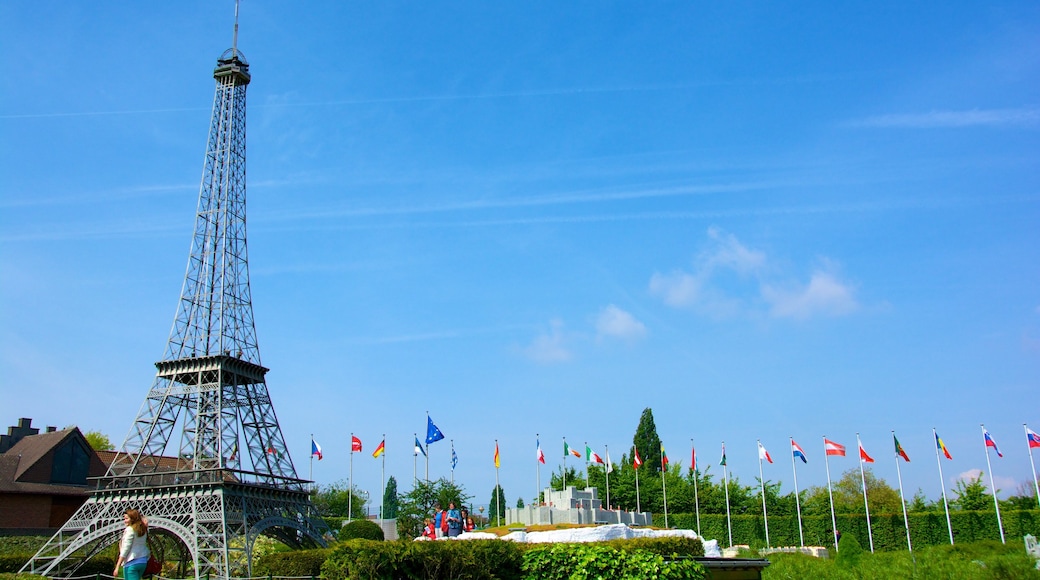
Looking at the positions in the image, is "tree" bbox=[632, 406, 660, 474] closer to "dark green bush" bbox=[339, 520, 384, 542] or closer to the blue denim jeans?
"dark green bush" bbox=[339, 520, 384, 542]

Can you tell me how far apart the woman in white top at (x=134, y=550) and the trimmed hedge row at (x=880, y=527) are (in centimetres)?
5100

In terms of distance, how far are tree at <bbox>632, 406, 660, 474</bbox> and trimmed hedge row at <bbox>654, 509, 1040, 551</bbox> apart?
16.9m

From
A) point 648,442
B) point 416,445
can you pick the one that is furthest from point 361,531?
point 648,442

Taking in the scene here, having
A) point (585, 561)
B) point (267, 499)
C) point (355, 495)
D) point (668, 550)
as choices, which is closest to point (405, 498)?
point (267, 499)

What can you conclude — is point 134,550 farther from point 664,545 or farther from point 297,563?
point 297,563

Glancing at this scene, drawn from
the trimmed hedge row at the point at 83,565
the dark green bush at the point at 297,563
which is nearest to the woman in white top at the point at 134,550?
the dark green bush at the point at 297,563

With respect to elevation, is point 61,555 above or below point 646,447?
below

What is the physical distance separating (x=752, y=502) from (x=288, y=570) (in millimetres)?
48204

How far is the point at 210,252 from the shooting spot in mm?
55188

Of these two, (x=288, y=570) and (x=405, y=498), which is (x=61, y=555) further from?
(x=405, y=498)

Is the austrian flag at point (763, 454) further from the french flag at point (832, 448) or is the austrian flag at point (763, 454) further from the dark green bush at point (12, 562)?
the dark green bush at point (12, 562)

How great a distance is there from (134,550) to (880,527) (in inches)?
2268

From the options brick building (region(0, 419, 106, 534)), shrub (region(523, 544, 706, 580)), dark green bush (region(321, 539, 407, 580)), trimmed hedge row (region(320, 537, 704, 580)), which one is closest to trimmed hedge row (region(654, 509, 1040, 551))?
shrub (region(523, 544, 706, 580))

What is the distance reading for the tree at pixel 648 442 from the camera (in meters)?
83.9
